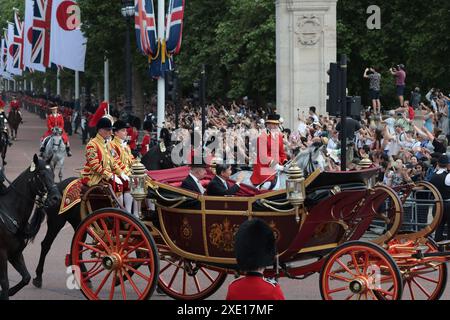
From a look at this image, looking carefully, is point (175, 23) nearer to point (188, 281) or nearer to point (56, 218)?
point (56, 218)

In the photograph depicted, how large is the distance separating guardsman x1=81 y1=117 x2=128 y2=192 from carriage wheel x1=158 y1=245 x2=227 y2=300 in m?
1.20

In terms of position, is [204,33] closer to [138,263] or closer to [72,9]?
[72,9]

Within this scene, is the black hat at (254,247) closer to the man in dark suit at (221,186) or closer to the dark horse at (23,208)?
the man in dark suit at (221,186)

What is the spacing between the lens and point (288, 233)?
1109cm

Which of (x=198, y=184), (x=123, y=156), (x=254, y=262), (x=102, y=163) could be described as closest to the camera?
(x=254, y=262)

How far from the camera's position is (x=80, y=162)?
115 ft

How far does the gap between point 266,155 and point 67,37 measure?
33.2 metres

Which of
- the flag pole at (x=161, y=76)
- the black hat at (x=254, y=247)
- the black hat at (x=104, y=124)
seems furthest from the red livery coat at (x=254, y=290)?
the flag pole at (x=161, y=76)

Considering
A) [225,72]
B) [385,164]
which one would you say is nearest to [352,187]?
[385,164]

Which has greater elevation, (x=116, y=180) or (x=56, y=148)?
(x=116, y=180)

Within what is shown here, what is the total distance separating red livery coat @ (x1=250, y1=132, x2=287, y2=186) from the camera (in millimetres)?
15258

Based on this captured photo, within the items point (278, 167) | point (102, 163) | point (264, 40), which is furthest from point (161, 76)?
point (102, 163)
